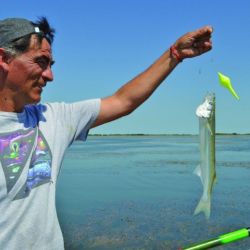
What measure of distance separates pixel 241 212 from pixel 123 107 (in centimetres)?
1130

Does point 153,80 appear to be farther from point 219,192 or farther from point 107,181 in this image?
point 107,181

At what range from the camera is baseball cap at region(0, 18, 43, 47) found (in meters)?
→ 3.20

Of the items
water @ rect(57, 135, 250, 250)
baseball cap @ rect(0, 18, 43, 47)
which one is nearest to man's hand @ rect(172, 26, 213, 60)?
baseball cap @ rect(0, 18, 43, 47)

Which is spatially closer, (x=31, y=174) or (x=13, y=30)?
(x=31, y=174)

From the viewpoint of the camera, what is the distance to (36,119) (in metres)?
3.28

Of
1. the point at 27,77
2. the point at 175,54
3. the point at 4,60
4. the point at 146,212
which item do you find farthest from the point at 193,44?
the point at 146,212

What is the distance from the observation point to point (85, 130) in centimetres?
358

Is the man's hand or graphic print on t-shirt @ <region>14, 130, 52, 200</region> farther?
the man's hand

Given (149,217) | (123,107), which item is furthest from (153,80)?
(149,217)

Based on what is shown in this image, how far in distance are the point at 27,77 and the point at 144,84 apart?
95cm

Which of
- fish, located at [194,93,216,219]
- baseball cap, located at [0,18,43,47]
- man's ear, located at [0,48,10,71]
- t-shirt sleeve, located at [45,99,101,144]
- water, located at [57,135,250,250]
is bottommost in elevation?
water, located at [57,135,250,250]

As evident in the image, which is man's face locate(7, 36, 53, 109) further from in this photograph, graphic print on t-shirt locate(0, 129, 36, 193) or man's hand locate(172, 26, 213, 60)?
man's hand locate(172, 26, 213, 60)

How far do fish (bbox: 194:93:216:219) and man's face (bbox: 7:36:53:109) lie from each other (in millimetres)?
1435

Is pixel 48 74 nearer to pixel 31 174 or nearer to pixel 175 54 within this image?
pixel 31 174
